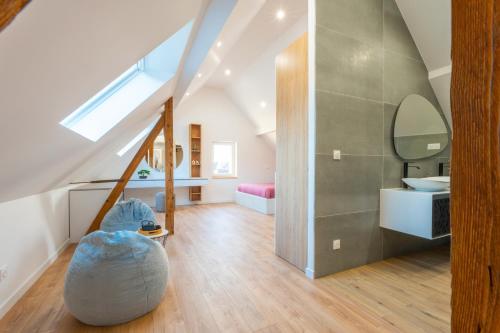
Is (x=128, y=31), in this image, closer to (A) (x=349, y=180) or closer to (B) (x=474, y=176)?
(B) (x=474, y=176)

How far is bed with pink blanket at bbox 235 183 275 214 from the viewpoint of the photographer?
17.9ft

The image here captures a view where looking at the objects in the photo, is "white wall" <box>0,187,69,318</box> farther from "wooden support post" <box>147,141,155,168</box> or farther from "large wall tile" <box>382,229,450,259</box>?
"large wall tile" <box>382,229,450,259</box>

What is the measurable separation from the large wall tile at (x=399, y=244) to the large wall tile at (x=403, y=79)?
5.32ft

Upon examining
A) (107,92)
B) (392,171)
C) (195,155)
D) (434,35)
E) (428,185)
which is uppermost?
(434,35)

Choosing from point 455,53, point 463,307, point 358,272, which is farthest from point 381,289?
point 455,53

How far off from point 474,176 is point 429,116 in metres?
3.43

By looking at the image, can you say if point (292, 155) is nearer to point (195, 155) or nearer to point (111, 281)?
point (111, 281)

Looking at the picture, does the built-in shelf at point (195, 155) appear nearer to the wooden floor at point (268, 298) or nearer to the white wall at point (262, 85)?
the white wall at point (262, 85)

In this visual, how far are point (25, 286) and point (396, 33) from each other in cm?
474

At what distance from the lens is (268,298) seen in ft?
6.70

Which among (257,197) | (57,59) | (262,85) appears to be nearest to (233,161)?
(257,197)

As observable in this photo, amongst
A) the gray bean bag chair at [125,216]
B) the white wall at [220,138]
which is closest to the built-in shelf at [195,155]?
the white wall at [220,138]

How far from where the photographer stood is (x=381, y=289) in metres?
2.19

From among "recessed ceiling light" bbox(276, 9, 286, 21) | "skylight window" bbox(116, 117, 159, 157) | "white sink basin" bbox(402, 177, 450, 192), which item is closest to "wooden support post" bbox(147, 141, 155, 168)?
"skylight window" bbox(116, 117, 159, 157)
